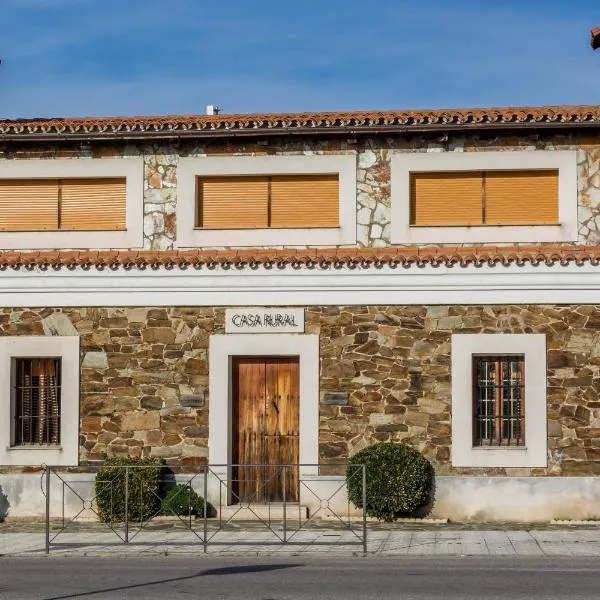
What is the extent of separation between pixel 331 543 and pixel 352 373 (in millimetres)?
4679

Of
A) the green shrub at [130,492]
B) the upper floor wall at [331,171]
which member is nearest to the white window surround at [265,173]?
the upper floor wall at [331,171]

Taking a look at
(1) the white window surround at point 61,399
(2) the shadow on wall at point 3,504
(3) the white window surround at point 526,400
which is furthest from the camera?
(1) the white window surround at point 61,399

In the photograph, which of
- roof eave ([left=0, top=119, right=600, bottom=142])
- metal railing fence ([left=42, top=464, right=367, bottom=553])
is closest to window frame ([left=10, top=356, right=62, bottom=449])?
metal railing fence ([left=42, top=464, right=367, bottom=553])

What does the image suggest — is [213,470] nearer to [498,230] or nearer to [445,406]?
[445,406]

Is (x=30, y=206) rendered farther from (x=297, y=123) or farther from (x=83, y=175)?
(x=297, y=123)

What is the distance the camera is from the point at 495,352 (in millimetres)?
23266

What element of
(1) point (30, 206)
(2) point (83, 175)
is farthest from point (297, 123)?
(1) point (30, 206)

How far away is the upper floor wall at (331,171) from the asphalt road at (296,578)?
300 inches

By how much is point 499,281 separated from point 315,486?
4681 millimetres

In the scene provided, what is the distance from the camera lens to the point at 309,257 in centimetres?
2364

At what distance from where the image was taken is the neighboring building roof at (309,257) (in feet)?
76.0

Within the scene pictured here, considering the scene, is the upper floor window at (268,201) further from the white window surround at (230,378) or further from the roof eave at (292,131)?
the white window surround at (230,378)

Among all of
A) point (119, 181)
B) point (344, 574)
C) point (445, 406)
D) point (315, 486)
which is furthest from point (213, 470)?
point (344, 574)

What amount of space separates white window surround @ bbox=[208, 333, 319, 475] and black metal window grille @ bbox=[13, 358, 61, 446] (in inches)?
114
